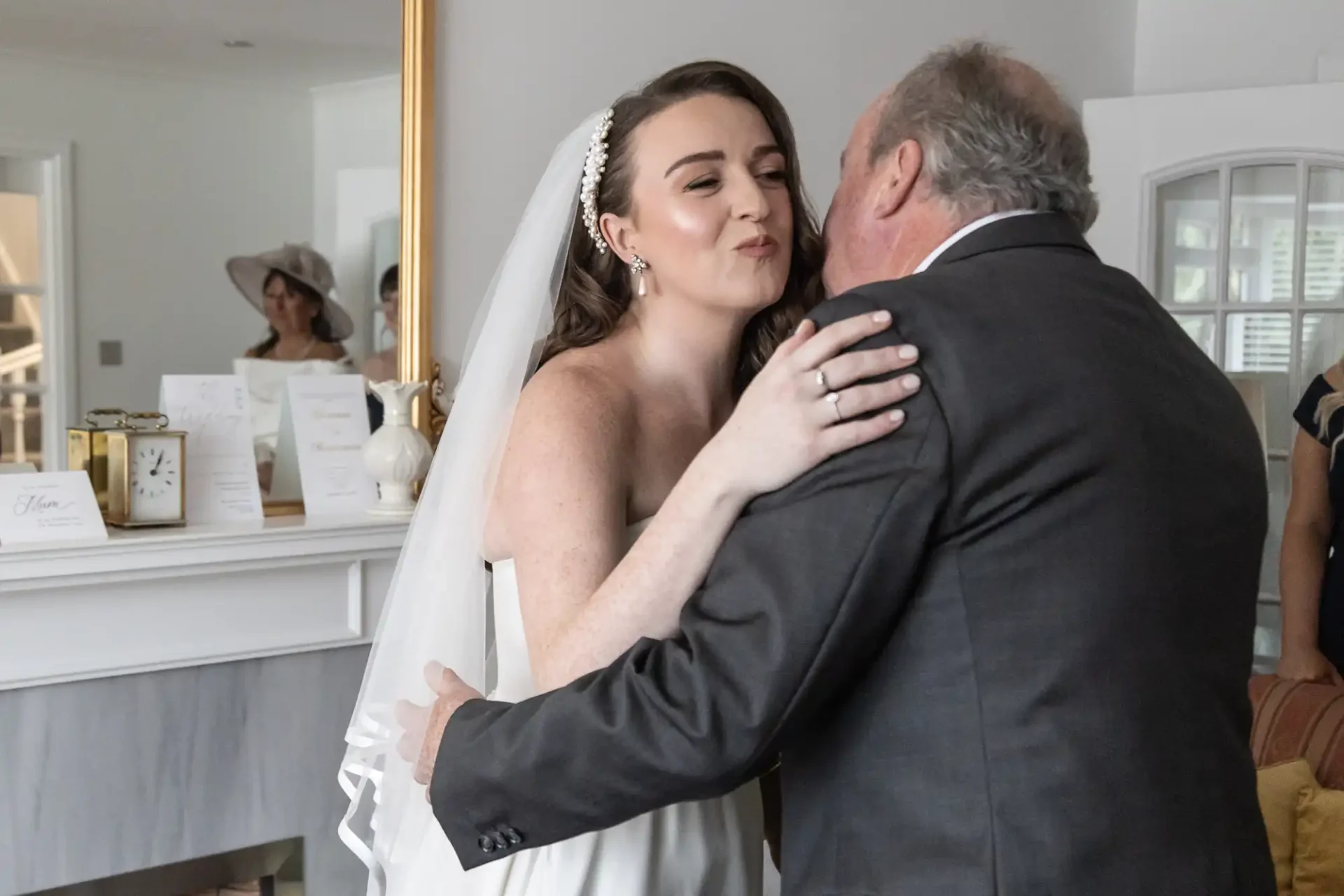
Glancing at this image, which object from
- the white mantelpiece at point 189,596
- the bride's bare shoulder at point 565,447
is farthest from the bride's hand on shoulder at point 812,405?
the white mantelpiece at point 189,596

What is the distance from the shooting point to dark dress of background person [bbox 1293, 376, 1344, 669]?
119 inches

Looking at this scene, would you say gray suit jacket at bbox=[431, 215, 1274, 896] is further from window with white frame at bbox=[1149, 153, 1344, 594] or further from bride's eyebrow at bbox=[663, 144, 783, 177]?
window with white frame at bbox=[1149, 153, 1344, 594]

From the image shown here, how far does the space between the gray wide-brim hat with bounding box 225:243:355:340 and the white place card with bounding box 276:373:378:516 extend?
0.11m

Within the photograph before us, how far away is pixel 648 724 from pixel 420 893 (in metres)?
Result: 0.73

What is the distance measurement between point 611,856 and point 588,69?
75.6 inches

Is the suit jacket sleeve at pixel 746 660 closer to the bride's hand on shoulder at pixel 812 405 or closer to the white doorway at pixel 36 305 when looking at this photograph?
the bride's hand on shoulder at pixel 812 405

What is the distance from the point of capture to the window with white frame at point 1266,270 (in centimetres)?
379

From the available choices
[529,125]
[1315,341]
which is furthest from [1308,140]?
[529,125]

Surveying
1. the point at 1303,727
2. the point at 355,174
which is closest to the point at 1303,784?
the point at 1303,727

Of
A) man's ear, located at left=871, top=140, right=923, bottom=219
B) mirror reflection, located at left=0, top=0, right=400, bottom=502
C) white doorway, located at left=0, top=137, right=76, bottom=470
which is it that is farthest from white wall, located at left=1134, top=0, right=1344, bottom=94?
white doorway, located at left=0, top=137, right=76, bottom=470

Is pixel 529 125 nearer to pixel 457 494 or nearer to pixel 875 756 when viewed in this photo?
pixel 457 494

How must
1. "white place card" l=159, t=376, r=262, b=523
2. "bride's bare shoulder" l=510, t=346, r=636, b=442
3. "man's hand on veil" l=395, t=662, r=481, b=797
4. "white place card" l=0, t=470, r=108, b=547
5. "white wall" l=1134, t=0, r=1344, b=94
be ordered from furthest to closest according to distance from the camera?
"white wall" l=1134, t=0, r=1344, b=94 → "white place card" l=159, t=376, r=262, b=523 → "white place card" l=0, t=470, r=108, b=547 → "bride's bare shoulder" l=510, t=346, r=636, b=442 → "man's hand on veil" l=395, t=662, r=481, b=797

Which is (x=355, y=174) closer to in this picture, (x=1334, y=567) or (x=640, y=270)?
(x=640, y=270)

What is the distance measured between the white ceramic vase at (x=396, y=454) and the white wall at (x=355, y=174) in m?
0.15
